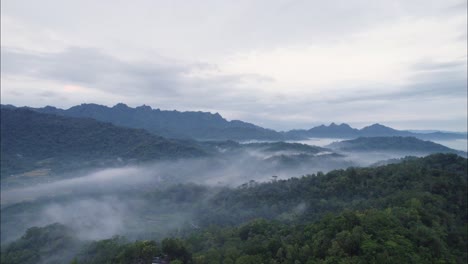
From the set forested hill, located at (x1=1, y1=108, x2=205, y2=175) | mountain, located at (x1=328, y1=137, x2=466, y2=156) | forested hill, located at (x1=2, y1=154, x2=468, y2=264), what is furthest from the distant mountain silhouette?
forested hill, located at (x1=2, y1=154, x2=468, y2=264)

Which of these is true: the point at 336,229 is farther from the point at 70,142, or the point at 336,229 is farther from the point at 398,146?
the point at 398,146

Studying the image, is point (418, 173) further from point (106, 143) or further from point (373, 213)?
point (106, 143)

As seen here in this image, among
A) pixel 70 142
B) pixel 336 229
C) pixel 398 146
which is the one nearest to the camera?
pixel 336 229

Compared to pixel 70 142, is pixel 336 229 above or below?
below

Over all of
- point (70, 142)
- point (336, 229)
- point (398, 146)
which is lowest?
point (336, 229)

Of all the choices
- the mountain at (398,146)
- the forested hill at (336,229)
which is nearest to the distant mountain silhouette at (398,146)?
the mountain at (398,146)

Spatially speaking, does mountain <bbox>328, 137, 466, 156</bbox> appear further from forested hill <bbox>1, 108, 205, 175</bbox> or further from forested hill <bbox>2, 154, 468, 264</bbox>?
forested hill <bbox>2, 154, 468, 264</bbox>

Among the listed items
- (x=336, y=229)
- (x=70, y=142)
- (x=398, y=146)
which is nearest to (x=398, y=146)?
(x=398, y=146)
